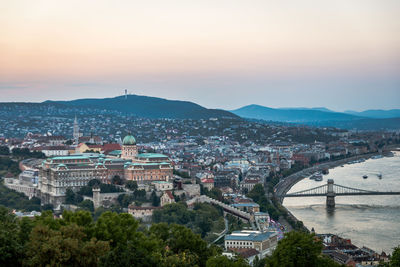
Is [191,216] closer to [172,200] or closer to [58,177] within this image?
[172,200]

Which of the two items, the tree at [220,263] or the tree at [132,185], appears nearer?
the tree at [220,263]

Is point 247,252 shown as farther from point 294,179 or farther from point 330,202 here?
point 294,179

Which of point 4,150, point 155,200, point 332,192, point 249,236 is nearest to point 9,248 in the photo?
point 249,236

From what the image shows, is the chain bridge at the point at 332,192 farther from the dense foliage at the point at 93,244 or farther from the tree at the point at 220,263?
the tree at the point at 220,263

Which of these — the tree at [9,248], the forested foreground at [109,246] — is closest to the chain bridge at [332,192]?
the forested foreground at [109,246]

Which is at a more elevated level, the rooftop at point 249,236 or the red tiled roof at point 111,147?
the red tiled roof at point 111,147

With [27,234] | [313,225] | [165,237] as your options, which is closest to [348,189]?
[313,225]
